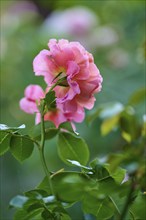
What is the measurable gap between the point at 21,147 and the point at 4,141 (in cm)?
2

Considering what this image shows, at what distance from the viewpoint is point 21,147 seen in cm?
49

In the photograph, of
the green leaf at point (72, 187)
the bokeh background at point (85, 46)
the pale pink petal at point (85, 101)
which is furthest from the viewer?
the bokeh background at point (85, 46)

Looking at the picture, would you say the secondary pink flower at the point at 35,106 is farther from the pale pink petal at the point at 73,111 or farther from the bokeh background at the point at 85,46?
the bokeh background at the point at 85,46

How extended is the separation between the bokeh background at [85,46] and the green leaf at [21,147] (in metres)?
0.81

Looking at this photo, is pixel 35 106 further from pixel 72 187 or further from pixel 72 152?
pixel 72 187

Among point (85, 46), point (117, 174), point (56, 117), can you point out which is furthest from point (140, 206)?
point (85, 46)

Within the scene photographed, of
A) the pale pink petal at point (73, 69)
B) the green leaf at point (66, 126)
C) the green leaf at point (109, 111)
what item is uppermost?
the pale pink petal at point (73, 69)

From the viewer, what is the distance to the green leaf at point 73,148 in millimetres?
514

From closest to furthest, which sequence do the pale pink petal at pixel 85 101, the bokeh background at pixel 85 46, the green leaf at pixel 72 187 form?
the green leaf at pixel 72 187 → the pale pink petal at pixel 85 101 → the bokeh background at pixel 85 46

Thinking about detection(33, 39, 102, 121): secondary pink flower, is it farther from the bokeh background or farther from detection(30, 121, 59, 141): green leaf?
the bokeh background

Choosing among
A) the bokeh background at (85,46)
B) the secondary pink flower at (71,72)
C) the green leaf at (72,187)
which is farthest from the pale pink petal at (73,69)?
the bokeh background at (85,46)

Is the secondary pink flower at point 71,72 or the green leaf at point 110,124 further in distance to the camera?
the green leaf at point 110,124

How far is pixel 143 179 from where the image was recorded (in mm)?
374

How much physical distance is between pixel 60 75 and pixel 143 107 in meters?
0.87
